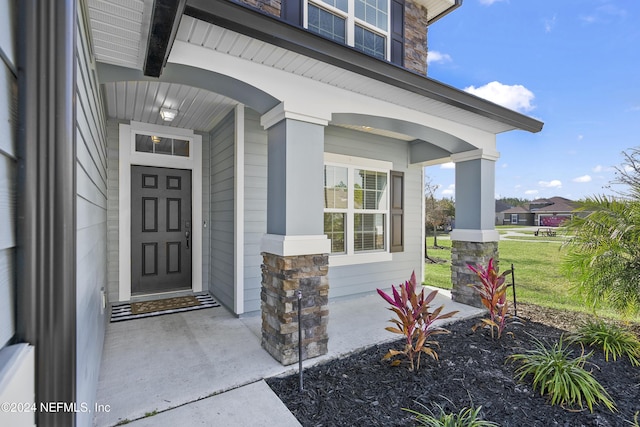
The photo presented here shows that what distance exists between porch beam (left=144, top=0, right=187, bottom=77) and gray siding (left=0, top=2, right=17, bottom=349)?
3.59 feet

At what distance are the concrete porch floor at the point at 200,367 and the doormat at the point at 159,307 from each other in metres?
0.19

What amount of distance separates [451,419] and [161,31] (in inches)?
119

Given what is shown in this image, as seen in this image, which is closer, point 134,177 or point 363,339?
point 363,339

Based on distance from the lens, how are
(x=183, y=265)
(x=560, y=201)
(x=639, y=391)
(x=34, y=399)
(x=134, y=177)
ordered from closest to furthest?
(x=34, y=399)
(x=639, y=391)
(x=134, y=177)
(x=183, y=265)
(x=560, y=201)

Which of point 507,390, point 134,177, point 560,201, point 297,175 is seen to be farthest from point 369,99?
point 560,201

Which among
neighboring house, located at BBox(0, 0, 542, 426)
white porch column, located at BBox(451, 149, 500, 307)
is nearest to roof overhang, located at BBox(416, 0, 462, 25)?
neighboring house, located at BBox(0, 0, 542, 426)

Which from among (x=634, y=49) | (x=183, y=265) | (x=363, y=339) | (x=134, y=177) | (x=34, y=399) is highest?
(x=634, y=49)

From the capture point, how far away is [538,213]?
4038 centimetres

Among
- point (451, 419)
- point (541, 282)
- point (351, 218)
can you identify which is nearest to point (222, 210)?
point (351, 218)

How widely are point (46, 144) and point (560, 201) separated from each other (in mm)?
52046

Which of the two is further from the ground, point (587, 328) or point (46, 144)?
point (46, 144)

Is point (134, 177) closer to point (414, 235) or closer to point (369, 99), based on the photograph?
point (369, 99)

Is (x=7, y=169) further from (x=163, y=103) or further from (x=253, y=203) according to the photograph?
(x=163, y=103)

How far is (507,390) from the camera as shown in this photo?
2.39 m
